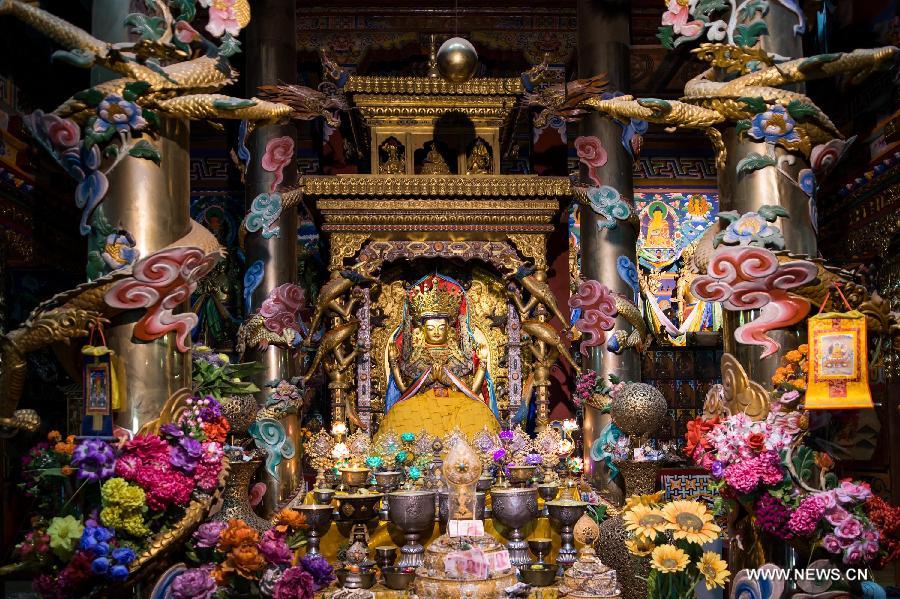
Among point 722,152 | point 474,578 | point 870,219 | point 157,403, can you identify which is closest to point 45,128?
point 157,403

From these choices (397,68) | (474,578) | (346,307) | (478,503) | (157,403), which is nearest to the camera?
(157,403)

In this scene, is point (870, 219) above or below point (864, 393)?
above

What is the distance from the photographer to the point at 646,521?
3930mm

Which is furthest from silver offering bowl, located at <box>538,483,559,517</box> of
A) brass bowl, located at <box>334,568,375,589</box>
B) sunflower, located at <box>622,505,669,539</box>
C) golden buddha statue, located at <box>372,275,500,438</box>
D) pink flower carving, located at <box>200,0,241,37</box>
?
pink flower carving, located at <box>200,0,241,37</box>

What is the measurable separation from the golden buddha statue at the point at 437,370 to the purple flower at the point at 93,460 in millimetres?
4050

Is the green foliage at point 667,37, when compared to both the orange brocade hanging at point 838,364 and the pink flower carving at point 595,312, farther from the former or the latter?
the pink flower carving at point 595,312

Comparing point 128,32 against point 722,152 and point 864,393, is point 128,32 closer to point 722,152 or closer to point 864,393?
point 722,152

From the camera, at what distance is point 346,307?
27.5 feet

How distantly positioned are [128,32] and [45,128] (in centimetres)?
62

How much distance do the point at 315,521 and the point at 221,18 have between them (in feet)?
9.70

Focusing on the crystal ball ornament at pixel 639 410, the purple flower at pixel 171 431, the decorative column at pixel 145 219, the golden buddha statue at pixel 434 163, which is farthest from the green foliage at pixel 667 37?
the golden buddha statue at pixel 434 163

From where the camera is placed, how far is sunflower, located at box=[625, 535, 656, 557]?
13.0 ft

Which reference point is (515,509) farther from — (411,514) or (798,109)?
(798,109)

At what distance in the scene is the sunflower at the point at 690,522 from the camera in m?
3.81
